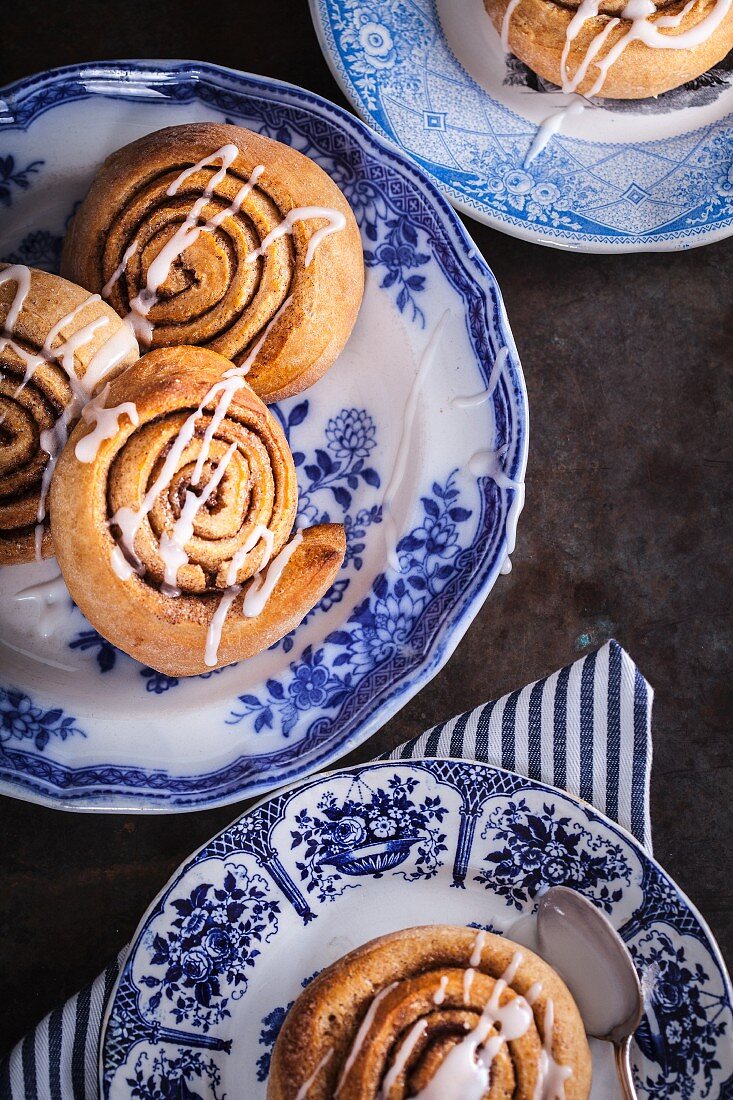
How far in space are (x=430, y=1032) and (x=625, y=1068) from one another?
0.35 m

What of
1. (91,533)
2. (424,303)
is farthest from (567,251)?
(91,533)

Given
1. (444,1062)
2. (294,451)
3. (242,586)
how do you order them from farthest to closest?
1. (294,451)
2. (242,586)
3. (444,1062)

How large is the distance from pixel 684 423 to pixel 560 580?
0.37m

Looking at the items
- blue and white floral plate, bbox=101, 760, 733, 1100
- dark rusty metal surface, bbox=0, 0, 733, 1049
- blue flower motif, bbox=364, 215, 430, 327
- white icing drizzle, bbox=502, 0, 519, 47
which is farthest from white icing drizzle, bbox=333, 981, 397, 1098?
white icing drizzle, bbox=502, 0, 519, 47

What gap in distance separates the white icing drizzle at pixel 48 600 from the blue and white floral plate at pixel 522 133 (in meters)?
0.95

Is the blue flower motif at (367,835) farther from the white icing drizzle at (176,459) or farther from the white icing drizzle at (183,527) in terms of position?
the white icing drizzle at (176,459)

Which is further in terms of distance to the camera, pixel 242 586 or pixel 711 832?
pixel 711 832

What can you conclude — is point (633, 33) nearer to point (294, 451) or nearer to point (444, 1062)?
point (294, 451)

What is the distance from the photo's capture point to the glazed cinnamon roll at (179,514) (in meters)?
Answer: 1.27

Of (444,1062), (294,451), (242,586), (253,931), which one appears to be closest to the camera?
(444,1062)

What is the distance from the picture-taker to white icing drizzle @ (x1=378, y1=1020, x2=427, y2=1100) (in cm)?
126

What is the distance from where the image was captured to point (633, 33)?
1.50 m

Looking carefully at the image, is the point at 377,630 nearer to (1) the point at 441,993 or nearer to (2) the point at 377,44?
(1) the point at 441,993

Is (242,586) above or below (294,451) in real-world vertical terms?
below
